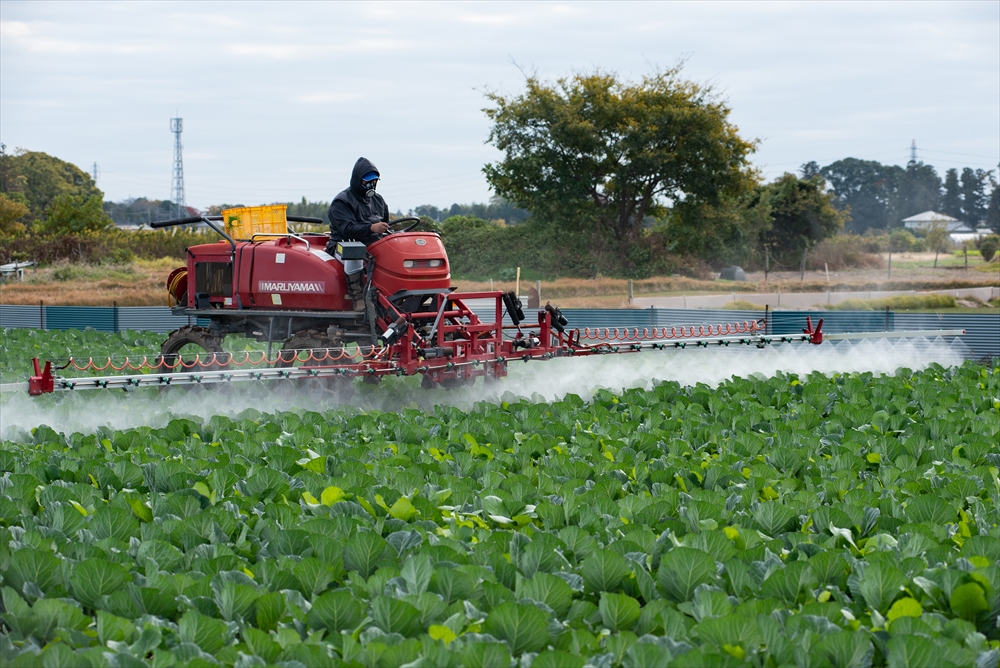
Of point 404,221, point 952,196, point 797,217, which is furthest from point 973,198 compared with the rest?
point 404,221

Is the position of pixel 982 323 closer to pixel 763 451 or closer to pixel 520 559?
pixel 763 451

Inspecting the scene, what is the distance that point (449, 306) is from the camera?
1042cm

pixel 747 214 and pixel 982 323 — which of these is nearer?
pixel 982 323

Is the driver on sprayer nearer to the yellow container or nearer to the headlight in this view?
the headlight

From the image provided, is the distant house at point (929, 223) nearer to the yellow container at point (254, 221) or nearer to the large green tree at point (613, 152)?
the large green tree at point (613, 152)

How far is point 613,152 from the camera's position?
39.6m

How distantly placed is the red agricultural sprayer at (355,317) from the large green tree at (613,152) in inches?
1125

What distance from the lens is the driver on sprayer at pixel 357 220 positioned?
406 inches

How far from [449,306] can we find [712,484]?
4.71m

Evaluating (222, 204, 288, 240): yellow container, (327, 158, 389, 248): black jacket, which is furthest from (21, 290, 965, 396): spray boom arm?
(222, 204, 288, 240): yellow container

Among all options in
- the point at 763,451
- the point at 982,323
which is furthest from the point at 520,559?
the point at 982,323

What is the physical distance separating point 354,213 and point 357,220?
8 cm

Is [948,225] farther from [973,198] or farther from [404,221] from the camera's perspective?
[404,221]

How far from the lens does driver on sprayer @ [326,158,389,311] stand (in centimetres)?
1032
